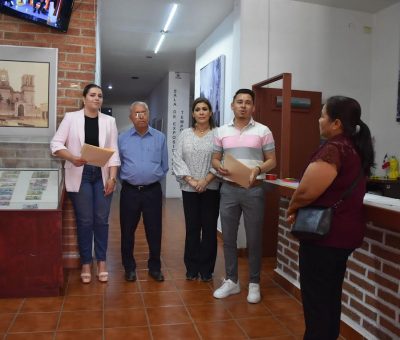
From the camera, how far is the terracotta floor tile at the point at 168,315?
2656mm

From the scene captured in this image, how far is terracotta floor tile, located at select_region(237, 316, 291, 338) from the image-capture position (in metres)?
2.52

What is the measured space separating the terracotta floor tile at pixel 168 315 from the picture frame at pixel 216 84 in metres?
2.92

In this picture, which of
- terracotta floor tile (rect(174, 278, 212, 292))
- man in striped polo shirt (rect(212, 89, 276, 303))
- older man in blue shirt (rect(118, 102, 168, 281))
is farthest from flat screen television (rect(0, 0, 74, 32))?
terracotta floor tile (rect(174, 278, 212, 292))

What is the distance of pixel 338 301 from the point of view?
1.86 m

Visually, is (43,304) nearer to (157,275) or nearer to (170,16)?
(157,275)

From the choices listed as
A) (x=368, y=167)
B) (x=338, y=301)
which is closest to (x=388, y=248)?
(x=338, y=301)

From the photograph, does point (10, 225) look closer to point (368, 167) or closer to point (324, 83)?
point (368, 167)

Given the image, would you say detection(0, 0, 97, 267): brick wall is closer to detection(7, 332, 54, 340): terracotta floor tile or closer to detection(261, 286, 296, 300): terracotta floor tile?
detection(7, 332, 54, 340): terracotta floor tile

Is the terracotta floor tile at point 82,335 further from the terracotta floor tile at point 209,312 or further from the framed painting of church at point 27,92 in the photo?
the framed painting of church at point 27,92

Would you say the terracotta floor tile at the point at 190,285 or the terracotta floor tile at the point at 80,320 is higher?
the terracotta floor tile at the point at 190,285

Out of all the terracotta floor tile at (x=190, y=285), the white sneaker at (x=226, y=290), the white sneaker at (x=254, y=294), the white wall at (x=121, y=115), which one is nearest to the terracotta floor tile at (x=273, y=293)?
the white sneaker at (x=254, y=294)

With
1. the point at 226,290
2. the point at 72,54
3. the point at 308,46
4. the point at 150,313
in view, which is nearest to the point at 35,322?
the point at 150,313

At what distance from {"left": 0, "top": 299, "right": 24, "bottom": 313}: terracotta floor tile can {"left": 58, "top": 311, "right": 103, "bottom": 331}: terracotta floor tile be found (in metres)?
0.35

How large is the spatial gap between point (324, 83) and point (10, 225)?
3.59m
